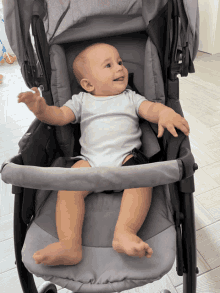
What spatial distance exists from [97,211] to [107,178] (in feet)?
0.92

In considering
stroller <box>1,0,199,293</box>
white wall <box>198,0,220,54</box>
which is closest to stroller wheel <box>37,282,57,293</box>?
stroller <box>1,0,199,293</box>

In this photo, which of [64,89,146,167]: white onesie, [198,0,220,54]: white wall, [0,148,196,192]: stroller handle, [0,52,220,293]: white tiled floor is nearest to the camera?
[0,148,196,192]: stroller handle

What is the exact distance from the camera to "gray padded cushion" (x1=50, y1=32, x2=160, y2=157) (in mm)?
922

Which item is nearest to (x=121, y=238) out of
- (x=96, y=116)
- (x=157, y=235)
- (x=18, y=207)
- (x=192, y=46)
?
(x=157, y=235)

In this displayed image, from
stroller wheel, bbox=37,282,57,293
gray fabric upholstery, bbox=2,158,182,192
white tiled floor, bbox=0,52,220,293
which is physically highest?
gray fabric upholstery, bbox=2,158,182,192

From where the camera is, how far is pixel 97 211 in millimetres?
733

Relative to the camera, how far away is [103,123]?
876 millimetres

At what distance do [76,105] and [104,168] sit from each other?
1.57ft

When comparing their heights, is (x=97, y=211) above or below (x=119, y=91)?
below

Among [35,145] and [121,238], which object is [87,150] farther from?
[121,238]

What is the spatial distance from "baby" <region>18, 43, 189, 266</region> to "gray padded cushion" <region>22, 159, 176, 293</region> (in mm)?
27

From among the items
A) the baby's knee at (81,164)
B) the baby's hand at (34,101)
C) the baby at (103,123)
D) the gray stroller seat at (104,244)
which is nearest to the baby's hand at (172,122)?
the baby at (103,123)

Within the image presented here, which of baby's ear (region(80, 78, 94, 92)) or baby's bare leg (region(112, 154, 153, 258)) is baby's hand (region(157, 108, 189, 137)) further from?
baby's ear (region(80, 78, 94, 92))

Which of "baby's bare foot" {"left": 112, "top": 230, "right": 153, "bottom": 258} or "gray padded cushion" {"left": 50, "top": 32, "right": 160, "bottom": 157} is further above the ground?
"gray padded cushion" {"left": 50, "top": 32, "right": 160, "bottom": 157}
